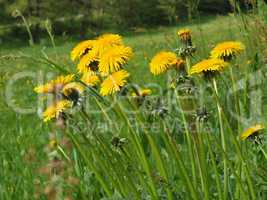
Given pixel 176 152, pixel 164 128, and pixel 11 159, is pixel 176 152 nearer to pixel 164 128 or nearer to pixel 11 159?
pixel 164 128

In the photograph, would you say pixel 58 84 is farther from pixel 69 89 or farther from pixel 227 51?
pixel 227 51

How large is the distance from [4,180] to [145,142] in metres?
0.86

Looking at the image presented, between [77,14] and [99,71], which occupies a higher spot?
[99,71]

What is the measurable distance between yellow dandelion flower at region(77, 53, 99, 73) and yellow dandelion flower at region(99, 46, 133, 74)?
0.22 ft

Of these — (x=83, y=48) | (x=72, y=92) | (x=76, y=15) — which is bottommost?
(x=76, y=15)

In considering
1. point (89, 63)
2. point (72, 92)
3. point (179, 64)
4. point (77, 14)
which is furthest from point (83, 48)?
point (77, 14)

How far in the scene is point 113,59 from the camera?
136 centimetres

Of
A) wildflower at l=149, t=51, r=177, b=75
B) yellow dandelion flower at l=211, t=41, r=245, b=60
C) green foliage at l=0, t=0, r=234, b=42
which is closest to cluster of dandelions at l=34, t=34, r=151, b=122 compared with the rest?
wildflower at l=149, t=51, r=177, b=75

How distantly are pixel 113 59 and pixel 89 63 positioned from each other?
122mm

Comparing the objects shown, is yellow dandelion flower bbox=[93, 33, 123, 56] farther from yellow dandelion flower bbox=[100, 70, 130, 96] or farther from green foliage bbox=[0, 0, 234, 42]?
green foliage bbox=[0, 0, 234, 42]

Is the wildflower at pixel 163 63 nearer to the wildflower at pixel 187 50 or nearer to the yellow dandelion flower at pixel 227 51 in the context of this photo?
the wildflower at pixel 187 50

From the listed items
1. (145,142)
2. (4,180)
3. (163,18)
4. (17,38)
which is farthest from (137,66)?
(17,38)

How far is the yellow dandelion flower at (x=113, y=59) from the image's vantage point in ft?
4.42

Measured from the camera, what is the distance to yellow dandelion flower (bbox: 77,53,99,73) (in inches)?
56.8
